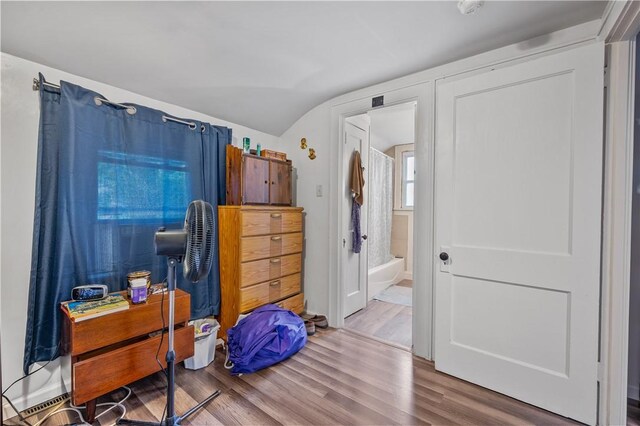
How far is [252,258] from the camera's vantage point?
7.80ft

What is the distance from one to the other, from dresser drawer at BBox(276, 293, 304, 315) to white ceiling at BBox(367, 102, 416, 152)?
2187mm

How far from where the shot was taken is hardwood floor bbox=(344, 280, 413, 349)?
2584 millimetres

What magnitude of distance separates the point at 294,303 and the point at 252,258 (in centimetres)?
73

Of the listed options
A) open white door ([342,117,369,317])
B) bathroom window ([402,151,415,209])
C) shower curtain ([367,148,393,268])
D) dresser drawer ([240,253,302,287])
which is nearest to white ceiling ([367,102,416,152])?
bathroom window ([402,151,415,209])

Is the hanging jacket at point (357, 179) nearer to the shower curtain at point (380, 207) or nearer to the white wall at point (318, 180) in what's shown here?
the white wall at point (318, 180)

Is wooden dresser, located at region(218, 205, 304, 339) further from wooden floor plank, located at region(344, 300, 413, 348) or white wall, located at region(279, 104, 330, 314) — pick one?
wooden floor plank, located at region(344, 300, 413, 348)

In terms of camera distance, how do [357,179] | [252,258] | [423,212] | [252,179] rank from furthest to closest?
[357,179] < [252,179] < [252,258] < [423,212]

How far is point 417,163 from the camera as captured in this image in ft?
7.48

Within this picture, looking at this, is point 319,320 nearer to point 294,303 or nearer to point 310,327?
point 310,327

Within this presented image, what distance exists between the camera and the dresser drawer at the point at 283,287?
101 inches

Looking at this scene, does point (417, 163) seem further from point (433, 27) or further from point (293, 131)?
point (293, 131)

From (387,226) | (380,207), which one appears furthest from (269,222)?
(387,226)

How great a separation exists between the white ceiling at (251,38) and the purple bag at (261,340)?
1864 mm

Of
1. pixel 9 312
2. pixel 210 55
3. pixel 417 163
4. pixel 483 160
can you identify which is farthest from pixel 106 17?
pixel 483 160
